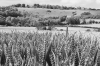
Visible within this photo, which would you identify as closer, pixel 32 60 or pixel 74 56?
pixel 32 60

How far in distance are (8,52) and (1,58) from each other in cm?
15

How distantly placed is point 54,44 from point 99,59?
821 millimetres

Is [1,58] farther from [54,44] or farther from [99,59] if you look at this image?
[99,59]

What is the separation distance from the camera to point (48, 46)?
273cm

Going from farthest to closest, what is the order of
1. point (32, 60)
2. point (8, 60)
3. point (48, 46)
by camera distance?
point (48, 46), point (8, 60), point (32, 60)

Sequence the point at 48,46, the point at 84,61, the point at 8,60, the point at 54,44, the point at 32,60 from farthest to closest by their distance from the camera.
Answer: the point at 54,44 → the point at 48,46 → the point at 8,60 → the point at 84,61 → the point at 32,60

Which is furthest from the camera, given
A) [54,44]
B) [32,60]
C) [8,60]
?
[54,44]

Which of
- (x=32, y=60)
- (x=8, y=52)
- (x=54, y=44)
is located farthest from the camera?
(x=54, y=44)

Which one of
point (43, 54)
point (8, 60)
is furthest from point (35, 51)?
point (8, 60)

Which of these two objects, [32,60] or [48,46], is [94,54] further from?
[32,60]

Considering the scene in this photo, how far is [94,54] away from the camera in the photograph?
98.2 inches

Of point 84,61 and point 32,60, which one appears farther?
point 84,61

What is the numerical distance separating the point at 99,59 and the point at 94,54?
167mm

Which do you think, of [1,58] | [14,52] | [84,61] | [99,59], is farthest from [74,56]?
[1,58]
